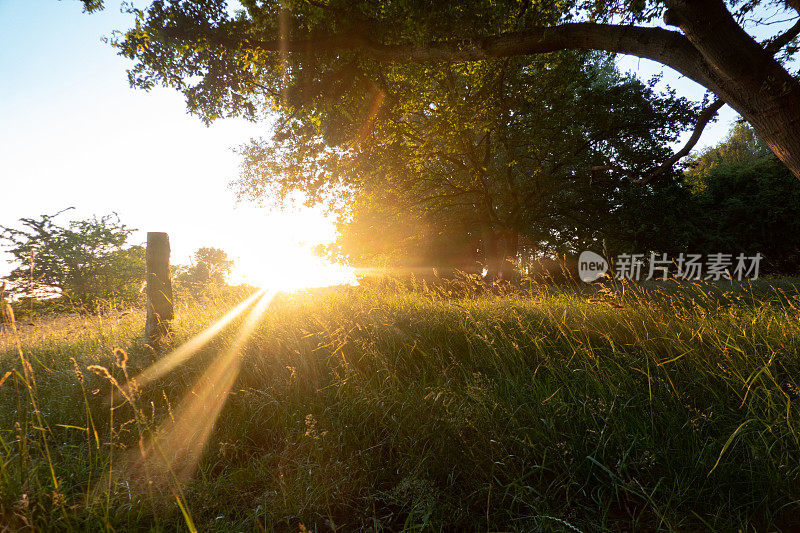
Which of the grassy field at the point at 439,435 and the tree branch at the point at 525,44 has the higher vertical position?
the tree branch at the point at 525,44

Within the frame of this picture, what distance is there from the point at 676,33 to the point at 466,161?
9.38 meters

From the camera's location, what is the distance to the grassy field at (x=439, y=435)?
1.61 m

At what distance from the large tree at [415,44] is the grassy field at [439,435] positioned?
2756 mm

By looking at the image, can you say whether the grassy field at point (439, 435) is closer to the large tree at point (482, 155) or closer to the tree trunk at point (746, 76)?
the tree trunk at point (746, 76)

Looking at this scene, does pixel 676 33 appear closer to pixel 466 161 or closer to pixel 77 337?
pixel 466 161

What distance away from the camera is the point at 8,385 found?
3785mm

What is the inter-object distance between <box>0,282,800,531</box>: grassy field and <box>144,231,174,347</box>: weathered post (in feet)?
2.44

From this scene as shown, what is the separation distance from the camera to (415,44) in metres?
5.19

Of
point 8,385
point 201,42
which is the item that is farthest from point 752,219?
point 8,385

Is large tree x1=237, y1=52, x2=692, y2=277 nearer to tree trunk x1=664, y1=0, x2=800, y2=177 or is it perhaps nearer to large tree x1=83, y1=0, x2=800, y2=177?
large tree x1=83, y1=0, x2=800, y2=177

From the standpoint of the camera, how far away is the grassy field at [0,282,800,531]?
1610 mm

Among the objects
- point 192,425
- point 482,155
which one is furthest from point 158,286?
point 482,155

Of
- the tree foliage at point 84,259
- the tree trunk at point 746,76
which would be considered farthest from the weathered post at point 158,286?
the tree foliage at point 84,259

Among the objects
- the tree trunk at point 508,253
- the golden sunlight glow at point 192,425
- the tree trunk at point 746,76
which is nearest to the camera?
the golden sunlight glow at point 192,425
